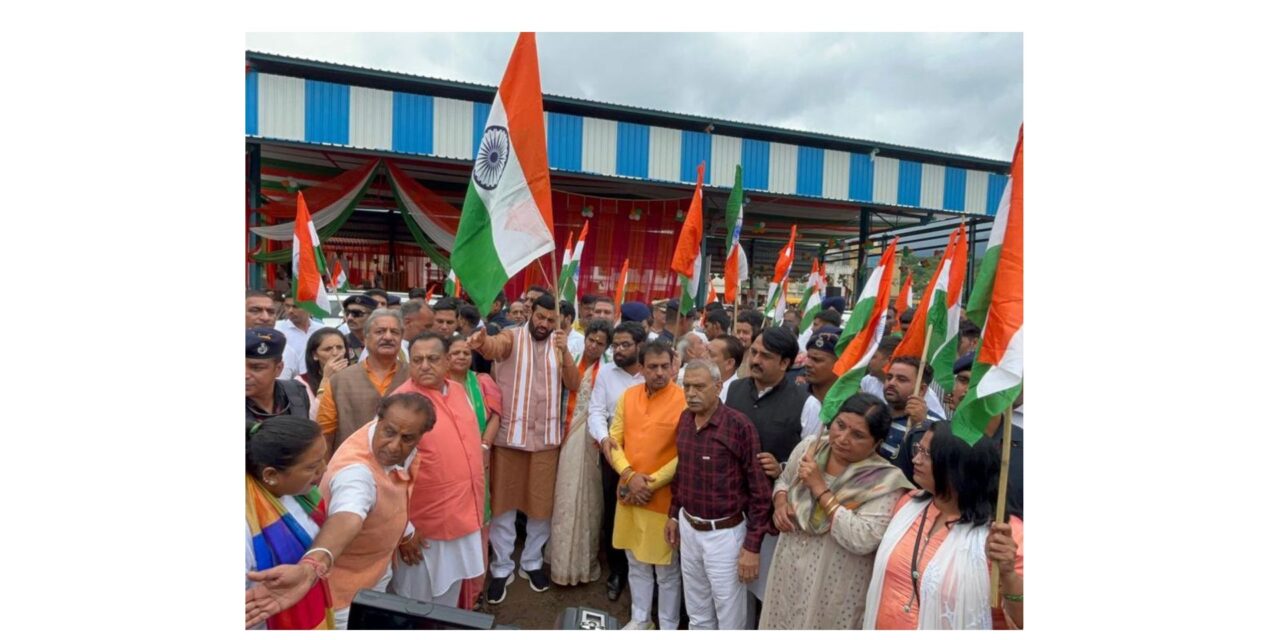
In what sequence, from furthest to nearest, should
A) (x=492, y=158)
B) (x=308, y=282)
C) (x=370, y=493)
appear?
(x=308, y=282) < (x=492, y=158) < (x=370, y=493)

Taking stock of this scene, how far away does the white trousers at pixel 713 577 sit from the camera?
7.93ft

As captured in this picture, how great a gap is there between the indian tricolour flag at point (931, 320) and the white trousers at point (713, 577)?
3.77ft

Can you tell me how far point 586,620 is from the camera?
55.3 inches

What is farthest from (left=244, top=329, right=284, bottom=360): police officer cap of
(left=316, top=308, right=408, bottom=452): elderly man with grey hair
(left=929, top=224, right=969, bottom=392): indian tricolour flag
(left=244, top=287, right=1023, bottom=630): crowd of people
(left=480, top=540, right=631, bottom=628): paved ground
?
(left=929, top=224, right=969, bottom=392): indian tricolour flag

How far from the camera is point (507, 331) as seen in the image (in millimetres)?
3312

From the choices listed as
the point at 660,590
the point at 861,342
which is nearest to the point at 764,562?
the point at 660,590

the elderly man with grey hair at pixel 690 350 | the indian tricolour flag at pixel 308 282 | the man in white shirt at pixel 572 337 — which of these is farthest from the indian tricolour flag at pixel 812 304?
the indian tricolour flag at pixel 308 282

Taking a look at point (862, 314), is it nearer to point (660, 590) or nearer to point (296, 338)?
point (660, 590)

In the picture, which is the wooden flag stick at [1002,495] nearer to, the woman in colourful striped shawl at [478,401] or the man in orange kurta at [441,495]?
the man in orange kurta at [441,495]

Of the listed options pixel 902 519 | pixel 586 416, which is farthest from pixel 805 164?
pixel 902 519

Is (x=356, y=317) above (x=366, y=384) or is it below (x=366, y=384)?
above

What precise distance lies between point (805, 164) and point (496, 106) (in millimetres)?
11453

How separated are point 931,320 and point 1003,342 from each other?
1.03m

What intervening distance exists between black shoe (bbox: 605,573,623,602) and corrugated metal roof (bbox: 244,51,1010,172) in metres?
9.42
